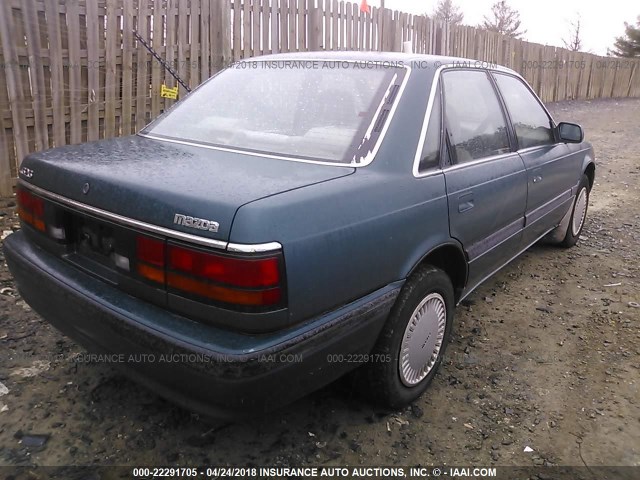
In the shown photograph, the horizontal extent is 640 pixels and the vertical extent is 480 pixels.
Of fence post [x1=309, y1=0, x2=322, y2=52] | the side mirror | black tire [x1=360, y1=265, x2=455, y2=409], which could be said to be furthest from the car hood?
fence post [x1=309, y1=0, x2=322, y2=52]

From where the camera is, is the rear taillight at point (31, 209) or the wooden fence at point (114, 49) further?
the wooden fence at point (114, 49)

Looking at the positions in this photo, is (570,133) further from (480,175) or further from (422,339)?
(422,339)

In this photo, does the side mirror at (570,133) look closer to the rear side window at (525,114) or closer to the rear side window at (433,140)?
the rear side window at (525,114)

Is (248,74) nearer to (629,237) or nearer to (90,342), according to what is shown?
(90,342)

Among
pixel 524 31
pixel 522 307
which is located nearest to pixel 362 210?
pixel 522 307

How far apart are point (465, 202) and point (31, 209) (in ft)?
6.87

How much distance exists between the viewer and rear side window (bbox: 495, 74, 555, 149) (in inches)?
140

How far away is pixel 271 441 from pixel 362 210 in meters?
1.13

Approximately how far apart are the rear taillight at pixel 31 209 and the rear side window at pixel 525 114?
278 centimetres

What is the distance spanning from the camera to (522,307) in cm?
389

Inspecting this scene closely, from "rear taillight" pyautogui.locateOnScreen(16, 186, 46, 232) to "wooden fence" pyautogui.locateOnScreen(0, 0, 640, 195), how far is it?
107 inches

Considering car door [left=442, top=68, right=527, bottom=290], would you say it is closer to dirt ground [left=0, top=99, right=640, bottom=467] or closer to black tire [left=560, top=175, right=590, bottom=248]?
dirt ground [left=0, top=99, right=640, bottom=467]

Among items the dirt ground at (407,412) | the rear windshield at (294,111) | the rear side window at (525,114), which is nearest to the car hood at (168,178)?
the rear windshield at (294,111)

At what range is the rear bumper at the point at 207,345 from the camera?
5.97ft
